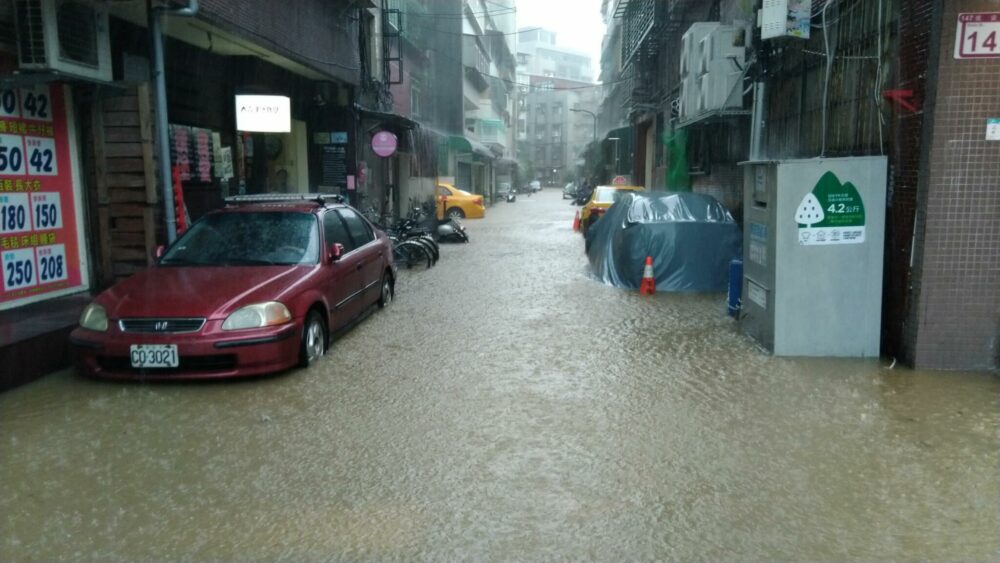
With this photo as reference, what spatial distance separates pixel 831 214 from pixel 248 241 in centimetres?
555

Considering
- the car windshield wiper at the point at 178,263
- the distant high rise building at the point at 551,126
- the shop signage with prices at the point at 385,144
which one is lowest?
the car windshield wiper at the point at 178,263

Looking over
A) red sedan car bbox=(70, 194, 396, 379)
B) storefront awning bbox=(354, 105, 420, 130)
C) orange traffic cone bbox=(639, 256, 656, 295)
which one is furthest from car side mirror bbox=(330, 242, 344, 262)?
storefront awning bbox=(354, 105, 420, 130)

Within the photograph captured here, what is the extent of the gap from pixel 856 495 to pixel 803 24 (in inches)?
227

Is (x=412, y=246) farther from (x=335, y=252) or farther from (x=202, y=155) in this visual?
(x=335, y=252)

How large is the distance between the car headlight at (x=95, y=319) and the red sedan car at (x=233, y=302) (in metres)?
0.01

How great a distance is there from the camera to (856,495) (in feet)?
13.5

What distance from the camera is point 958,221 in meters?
6.34

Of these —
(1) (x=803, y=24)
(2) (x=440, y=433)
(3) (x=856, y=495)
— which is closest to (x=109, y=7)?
(2) (x=440, y=433)

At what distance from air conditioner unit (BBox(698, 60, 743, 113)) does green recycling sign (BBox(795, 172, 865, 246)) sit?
16.8 feet

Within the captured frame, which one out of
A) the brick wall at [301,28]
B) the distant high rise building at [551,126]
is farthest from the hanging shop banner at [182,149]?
the distant high rise building at [551,126]

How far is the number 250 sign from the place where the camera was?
6004mm

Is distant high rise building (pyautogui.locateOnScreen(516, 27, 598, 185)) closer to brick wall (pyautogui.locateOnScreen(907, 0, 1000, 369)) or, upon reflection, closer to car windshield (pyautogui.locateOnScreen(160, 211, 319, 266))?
car windshield (pyautogui.locateOnScreen(160, 211, 319, 266))

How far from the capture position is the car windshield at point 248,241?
278 inches

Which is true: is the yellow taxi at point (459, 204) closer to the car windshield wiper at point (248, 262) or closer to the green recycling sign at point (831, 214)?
the car windshield wiper at point (248, 262)
